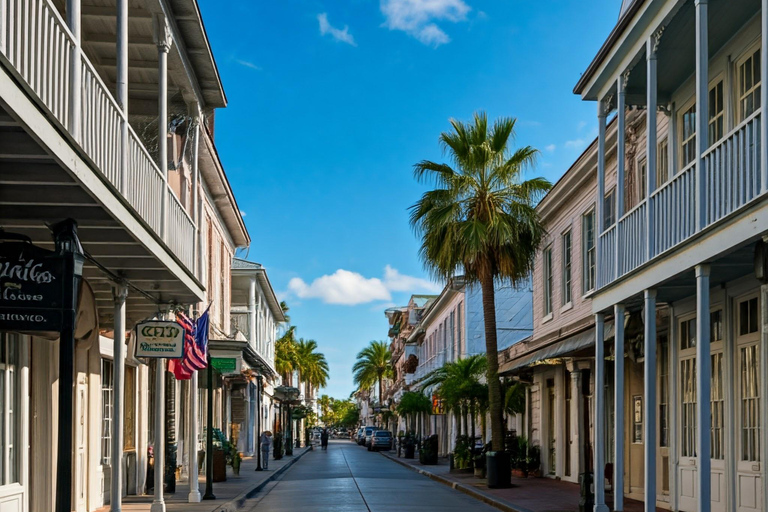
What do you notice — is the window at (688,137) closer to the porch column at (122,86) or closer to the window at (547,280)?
the porch column at (122,86)

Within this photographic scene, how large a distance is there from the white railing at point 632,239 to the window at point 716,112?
2048 millimetres

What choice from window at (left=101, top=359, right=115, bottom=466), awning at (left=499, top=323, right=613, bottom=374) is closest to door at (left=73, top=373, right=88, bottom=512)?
window at (left=101, top=359, right=115, bottom=466)

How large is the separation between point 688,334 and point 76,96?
11.5 m

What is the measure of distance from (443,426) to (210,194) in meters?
28.4

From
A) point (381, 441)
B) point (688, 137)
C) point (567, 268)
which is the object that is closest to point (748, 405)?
point (688, 137)

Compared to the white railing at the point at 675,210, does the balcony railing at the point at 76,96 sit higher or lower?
higher

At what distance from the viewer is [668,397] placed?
18.3 meters

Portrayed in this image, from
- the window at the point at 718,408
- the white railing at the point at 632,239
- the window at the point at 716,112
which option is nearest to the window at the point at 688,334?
the window at the point at 718,408

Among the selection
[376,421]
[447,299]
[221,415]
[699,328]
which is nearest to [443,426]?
[447,299]

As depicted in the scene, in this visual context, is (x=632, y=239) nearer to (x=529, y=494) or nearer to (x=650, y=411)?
(x=650, y=411)

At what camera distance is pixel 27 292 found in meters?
7.79

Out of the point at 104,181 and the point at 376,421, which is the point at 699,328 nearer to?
the point at 104,181

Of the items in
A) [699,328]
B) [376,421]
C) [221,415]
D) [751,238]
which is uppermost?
[751,238]

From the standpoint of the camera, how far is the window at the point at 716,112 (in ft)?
49.6
